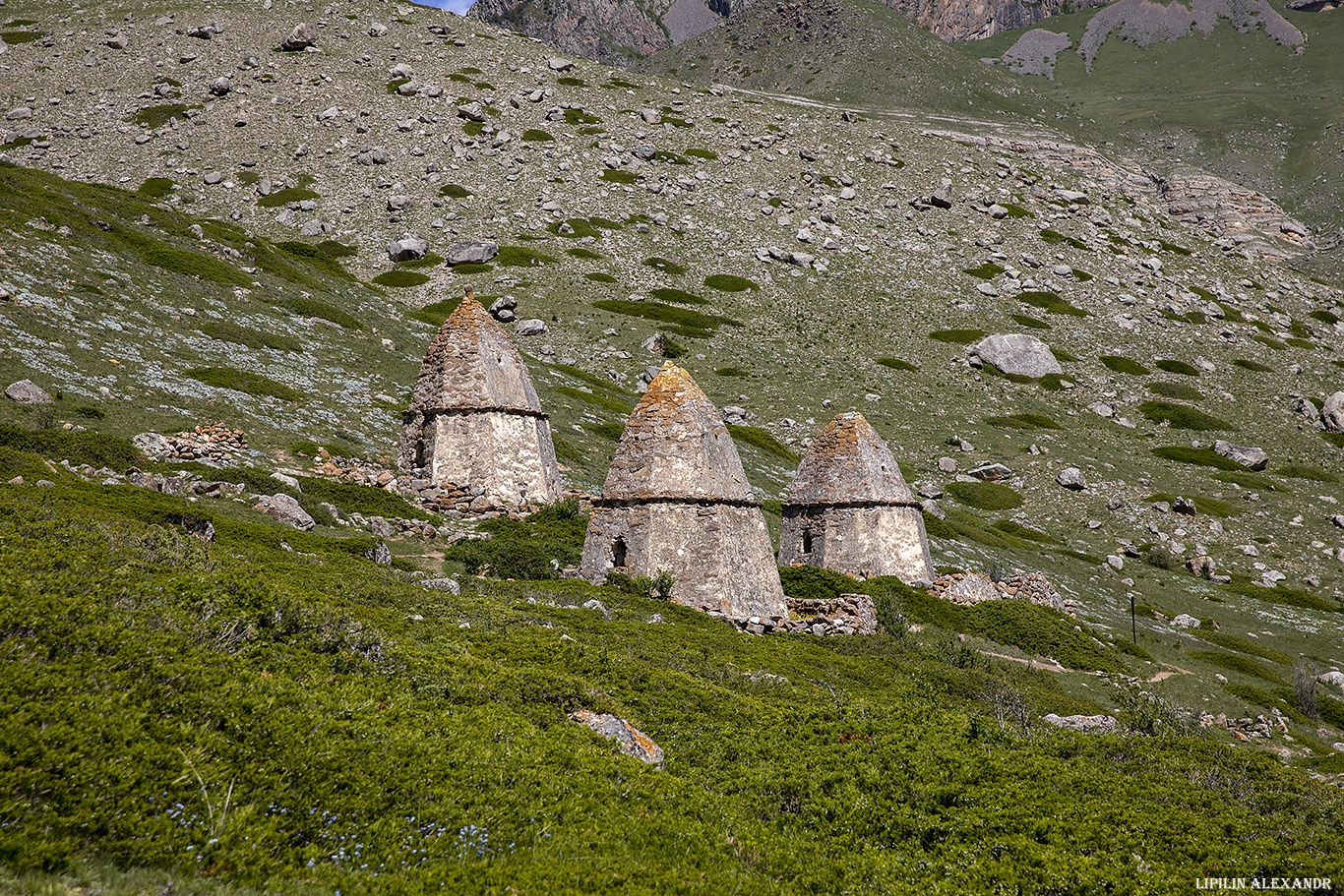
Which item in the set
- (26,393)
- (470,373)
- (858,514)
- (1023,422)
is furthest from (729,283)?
(26,393)

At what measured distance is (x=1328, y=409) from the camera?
63969mm

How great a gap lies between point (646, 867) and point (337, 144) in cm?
8995

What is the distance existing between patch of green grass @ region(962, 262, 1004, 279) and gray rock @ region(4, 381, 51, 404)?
7904 cm

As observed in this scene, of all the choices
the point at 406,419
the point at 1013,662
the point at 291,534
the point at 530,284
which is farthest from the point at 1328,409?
the point at 291,534

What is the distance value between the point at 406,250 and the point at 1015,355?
57.7 metres

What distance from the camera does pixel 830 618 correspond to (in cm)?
2203

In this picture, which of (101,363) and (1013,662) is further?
(101,363)

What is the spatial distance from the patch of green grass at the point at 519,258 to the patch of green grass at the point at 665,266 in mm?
9962

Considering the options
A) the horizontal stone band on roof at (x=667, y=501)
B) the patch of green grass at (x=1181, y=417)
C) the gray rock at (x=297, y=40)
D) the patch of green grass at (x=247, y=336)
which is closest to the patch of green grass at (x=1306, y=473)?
the patch of green grass at (x=1181, y=417)

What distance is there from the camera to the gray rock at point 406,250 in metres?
66.8

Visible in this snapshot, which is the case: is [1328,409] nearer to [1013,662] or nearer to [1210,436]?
[1210,436]

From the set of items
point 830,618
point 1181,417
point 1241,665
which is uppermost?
point 1181,417

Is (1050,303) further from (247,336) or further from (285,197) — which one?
(285,197)

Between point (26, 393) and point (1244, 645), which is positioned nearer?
point (26, 393)
